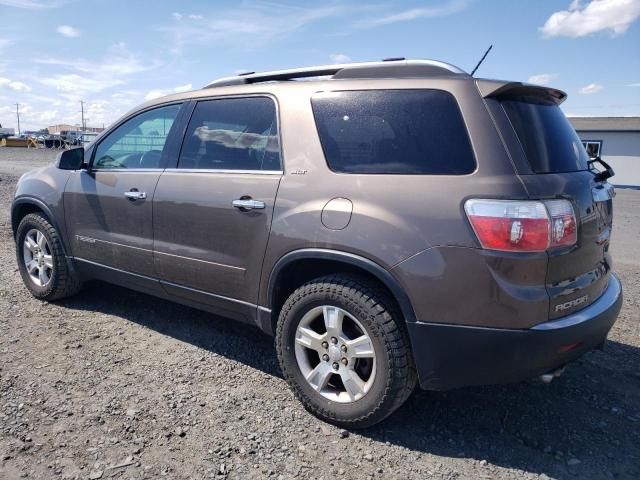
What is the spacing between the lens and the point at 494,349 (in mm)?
2469

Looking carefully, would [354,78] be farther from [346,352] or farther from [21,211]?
[21,211]

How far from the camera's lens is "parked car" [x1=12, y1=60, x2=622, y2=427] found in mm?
2451

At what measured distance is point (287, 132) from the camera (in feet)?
10.4

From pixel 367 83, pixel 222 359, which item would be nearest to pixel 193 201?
pixel 222 359

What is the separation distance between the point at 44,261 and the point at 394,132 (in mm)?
3599

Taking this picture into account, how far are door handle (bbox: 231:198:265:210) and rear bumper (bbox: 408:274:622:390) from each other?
115 centimetres

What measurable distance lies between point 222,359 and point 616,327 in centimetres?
332

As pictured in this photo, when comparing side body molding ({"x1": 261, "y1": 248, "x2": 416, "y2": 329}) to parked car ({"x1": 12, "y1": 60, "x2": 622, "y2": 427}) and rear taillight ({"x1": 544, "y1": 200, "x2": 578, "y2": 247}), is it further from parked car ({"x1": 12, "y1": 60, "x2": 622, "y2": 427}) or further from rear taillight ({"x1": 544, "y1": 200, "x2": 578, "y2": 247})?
rear taillight ({"x1": 544, "y1": 200, "x2": 578, "y2": 247})

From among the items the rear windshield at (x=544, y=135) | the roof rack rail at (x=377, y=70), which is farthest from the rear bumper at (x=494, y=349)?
the roof rack rail at (x=377, y=70)

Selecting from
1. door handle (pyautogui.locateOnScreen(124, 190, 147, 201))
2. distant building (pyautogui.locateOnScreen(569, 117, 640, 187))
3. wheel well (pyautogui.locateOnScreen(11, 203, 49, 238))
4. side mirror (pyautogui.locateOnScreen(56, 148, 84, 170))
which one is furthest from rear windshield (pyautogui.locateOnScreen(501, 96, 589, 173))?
distant building (pyautogui.locateOnScreen(569, 117, 640, 187))

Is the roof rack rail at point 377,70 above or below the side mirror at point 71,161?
above

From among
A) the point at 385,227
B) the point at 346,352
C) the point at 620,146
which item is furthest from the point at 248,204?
the point at 620,146

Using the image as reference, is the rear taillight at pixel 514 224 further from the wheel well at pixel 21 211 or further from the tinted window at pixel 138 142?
the wheel well at pixel 21 211

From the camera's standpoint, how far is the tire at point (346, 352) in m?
2.69
